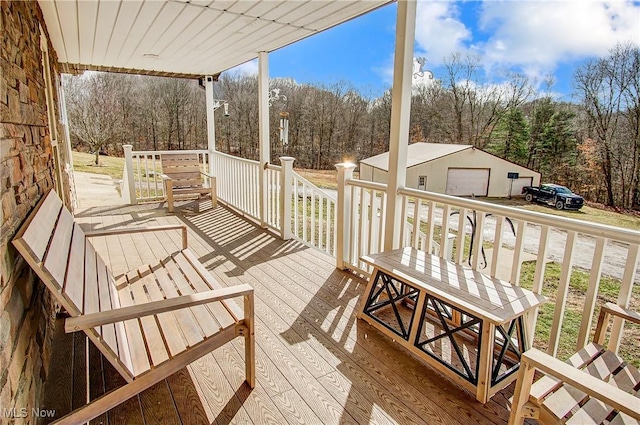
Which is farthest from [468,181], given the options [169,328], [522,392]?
[169,328]

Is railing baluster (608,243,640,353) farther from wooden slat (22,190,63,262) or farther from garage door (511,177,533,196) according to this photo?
wooden slat (22,190,63,262)

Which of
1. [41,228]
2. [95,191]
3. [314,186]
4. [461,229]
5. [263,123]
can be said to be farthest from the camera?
[95,191]

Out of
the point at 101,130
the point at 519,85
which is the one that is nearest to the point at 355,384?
the point at 519,85

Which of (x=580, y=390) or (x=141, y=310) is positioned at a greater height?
(x=141, y=310)

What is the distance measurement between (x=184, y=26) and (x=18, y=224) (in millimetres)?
2825

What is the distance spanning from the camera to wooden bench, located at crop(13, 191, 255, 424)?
134 cm

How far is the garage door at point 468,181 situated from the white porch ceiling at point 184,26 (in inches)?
59.9

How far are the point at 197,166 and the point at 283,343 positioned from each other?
4.77m

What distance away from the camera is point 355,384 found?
196 cm

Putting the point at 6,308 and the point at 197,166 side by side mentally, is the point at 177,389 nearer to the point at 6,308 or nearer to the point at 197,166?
the point at 6,308

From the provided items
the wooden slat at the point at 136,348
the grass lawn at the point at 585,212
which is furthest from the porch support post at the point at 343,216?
the wooden slat at the point at 136,348

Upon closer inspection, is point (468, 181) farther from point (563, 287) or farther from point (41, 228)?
point (41, 228)

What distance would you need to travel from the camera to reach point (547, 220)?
1.95 meters

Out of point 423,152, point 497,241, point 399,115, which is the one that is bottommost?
point 497,241
